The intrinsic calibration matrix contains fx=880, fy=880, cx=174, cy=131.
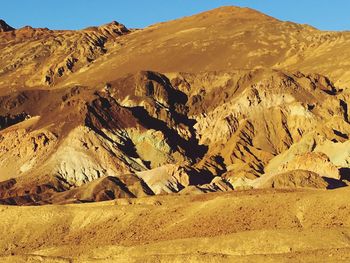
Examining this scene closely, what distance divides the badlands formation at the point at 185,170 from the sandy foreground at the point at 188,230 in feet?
0.43

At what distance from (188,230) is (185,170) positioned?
7845 centimetres

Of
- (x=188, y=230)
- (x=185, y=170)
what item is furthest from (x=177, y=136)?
(x=188, y=230)

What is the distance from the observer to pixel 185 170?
146625 millimetres

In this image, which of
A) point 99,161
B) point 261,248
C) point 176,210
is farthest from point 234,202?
A: point 99,161

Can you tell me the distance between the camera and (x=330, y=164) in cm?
13250

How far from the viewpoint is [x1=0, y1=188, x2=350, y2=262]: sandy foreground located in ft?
189

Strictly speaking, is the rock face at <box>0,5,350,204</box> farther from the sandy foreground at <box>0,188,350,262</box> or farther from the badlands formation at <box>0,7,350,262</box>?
the sandy foreground at <box>0,188,350,262</box>

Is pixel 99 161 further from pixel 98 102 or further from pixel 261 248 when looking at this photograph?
pixel 261 248

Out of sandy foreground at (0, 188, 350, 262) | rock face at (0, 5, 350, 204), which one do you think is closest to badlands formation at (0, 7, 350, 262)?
sandy foreground at (0, 188, 350, 262)

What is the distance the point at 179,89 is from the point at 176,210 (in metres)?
124

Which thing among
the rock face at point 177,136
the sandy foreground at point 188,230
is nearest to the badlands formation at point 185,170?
the sandy foreground at point 188,230

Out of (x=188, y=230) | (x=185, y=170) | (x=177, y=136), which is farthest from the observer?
(x=177, y=136)

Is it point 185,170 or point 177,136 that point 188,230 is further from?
point 177,136

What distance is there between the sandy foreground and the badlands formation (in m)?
0.13
